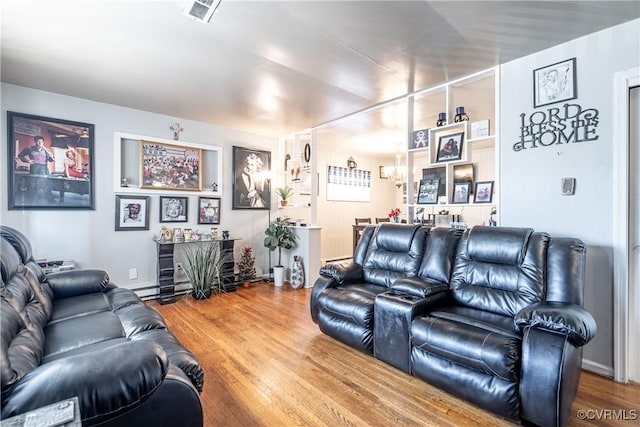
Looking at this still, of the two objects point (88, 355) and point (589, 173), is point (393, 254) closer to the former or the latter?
point (589, 173)

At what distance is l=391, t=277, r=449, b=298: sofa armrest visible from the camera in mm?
2293

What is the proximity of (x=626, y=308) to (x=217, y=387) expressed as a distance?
9.51ft

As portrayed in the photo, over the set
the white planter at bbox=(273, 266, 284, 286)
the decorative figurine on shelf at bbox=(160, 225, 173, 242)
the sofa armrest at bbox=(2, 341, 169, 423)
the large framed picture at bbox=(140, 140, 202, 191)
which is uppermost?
the large framed picture at bbox=(140, 140, 202, 191)

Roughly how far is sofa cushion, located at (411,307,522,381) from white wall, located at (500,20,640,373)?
882 mm

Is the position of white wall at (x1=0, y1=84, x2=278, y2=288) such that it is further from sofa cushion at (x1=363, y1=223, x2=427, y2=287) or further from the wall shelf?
sofa cushion at (x1=363, y1=223, x2=427, y2=287)

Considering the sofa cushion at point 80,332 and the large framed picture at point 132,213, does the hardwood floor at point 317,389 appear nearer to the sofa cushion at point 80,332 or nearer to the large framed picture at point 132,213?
the sofa cushion at point 80,332

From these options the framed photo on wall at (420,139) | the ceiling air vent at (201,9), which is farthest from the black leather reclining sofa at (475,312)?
the ceiling air vent at (201,9)

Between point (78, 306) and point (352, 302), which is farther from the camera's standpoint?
point (352, 302)

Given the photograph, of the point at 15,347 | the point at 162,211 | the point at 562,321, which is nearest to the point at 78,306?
the point at 15,347

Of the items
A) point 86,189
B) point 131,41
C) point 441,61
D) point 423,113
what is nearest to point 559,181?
point 441,61

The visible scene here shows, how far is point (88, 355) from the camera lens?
1.02 metres

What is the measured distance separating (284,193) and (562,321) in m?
4.15

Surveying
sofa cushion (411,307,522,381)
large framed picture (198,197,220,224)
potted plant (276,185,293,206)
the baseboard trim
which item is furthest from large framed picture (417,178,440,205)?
large framed picture (198,197,220,224)

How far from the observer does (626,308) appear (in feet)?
7.11
